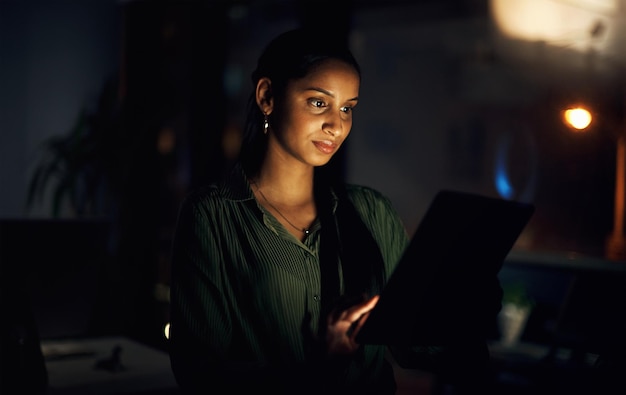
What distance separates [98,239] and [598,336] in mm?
2213

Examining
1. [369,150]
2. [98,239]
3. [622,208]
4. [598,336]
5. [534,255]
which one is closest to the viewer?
[98,239]

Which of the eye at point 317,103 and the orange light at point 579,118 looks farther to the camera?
the orange light at point 579,118

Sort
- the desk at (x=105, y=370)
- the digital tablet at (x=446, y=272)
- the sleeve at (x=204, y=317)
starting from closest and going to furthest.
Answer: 1. the digital tablet at (x=446, y=272)
2. the sleeve at (x=204, y=317)
3. the desk at (x=105, y=370)

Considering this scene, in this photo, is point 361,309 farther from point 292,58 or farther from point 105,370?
point 105,370

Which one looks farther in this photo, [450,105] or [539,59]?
[450,105]

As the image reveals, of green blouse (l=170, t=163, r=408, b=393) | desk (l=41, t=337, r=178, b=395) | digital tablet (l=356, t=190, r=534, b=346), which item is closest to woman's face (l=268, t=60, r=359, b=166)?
green blouse (l=170, t=163, r=408, b=393)

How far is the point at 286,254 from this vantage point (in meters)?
1.61

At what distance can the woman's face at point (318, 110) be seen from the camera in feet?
5.24

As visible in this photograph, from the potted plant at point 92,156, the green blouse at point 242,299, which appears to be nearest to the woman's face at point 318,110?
the green blouse at point 242,299

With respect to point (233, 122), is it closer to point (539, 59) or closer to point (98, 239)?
point (539, 59)

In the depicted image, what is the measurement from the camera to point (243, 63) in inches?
305

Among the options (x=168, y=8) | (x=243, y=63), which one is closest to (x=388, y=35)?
(x=243, y=63)

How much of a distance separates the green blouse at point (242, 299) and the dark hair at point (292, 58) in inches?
7.4

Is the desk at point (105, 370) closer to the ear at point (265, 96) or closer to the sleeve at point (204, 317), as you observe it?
the sleeve at point (204, 317)
